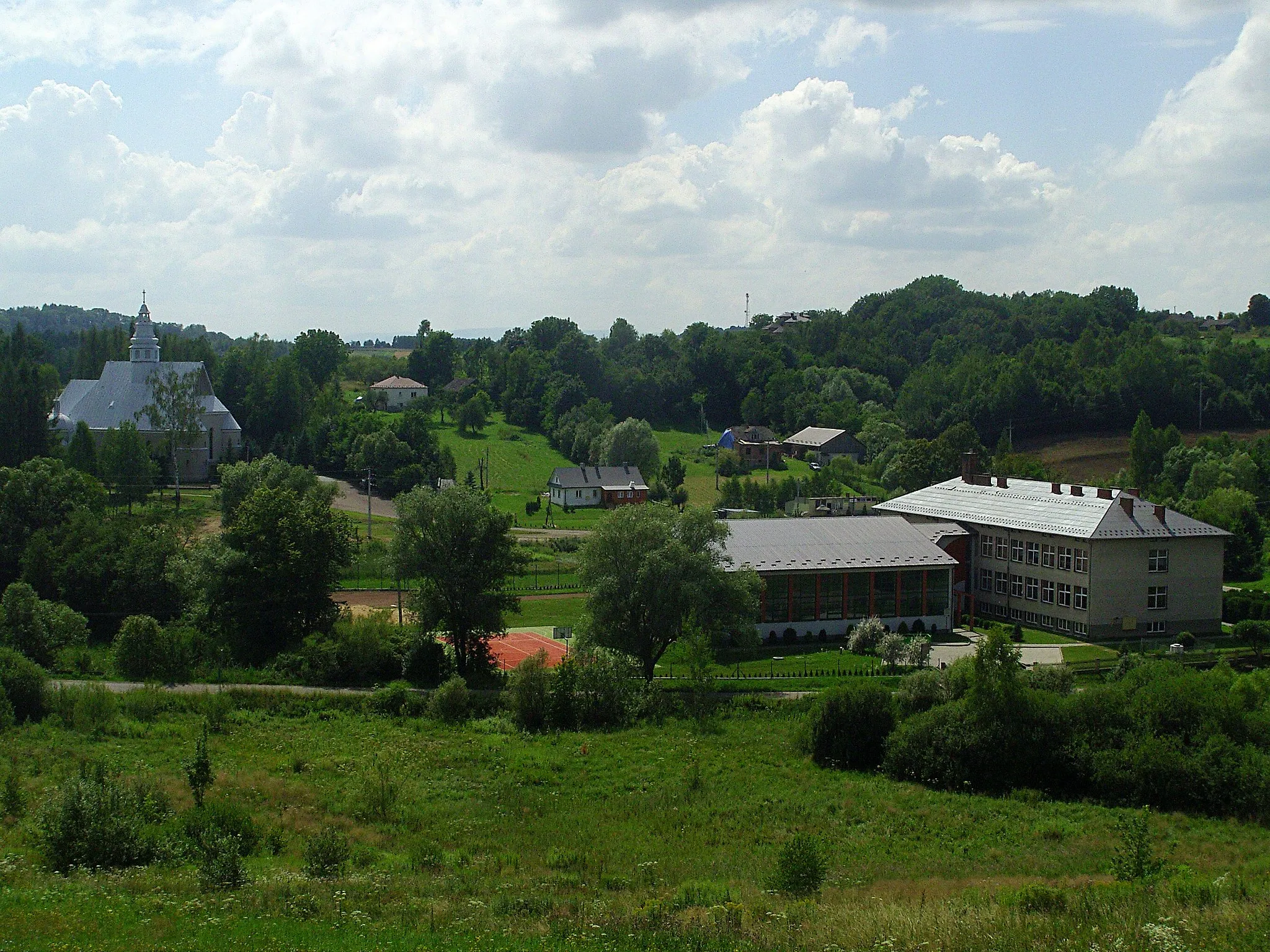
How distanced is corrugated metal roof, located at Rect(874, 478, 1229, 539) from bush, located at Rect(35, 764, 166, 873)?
3919 cm

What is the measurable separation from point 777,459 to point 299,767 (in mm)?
81723

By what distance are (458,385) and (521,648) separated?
91293mm

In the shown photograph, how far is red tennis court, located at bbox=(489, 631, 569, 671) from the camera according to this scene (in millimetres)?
43344

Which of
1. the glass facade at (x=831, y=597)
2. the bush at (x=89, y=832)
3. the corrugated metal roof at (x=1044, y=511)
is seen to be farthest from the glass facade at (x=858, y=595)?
the bush at (x=89, y=832)

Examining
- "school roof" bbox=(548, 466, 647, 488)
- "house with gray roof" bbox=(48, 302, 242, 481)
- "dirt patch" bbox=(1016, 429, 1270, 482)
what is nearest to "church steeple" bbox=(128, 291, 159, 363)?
"house with gray roof" bbox=(48, 302, 242, 481)

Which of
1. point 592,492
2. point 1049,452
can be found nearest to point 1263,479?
point 1049,452

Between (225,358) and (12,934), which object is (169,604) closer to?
(12,934)

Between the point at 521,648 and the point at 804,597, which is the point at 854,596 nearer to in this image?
the point at 804,597

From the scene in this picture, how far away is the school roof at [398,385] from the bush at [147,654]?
3734 inches

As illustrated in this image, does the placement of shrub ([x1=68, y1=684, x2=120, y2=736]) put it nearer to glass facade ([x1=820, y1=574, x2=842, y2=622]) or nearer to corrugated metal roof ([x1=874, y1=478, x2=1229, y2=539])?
glass facade ([x1=820, y1=574, x2=842, y2=622])

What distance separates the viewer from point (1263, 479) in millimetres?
83188

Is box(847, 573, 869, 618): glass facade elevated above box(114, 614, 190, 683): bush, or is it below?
above

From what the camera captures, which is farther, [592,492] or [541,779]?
[592,492]

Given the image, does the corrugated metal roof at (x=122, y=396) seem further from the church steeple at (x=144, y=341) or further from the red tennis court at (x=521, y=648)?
the red tennis court at (x=521, y=648)
